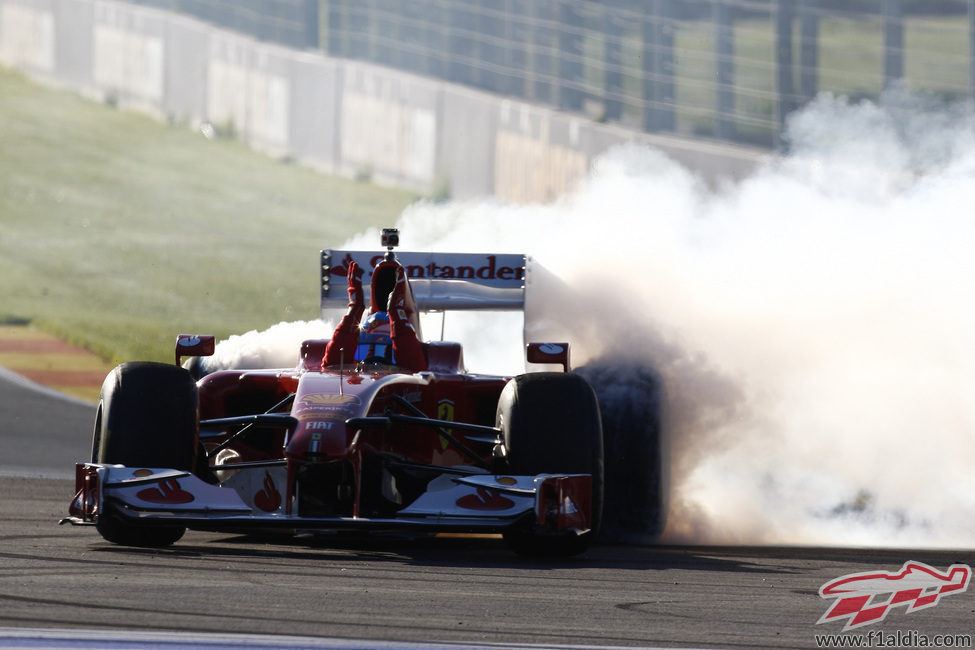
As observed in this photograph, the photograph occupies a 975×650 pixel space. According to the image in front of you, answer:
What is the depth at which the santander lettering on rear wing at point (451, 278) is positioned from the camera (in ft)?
41.5

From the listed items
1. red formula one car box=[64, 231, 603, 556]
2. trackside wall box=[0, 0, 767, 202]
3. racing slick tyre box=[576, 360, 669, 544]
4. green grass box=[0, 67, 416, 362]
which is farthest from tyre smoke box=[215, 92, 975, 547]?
green grass box=[0, 67, 416, 362]

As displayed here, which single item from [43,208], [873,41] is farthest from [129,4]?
[873,41]

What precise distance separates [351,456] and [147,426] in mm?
1154

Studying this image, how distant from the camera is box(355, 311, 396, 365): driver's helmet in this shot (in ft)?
36.9

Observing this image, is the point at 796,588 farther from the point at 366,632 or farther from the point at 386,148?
the point at 386,148

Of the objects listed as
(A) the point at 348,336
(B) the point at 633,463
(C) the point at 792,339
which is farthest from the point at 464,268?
(C) the point at 792,339

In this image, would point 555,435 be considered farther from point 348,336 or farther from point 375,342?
point 348,336

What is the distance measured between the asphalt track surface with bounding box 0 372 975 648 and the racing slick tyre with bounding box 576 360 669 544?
0.42m

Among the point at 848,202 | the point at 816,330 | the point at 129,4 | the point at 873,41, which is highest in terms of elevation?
the point at 129,4

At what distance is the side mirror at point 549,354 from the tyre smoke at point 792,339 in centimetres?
61

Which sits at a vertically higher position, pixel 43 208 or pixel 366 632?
pixel 43 208

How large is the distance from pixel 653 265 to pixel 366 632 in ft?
21.6

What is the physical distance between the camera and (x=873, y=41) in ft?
59.6

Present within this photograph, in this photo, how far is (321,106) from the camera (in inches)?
1278
